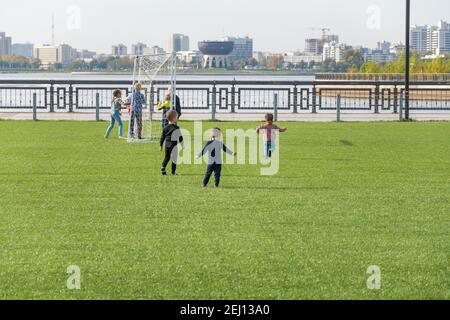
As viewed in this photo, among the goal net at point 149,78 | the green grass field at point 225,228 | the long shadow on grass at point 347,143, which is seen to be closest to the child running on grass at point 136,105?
the goal net at point 149,78

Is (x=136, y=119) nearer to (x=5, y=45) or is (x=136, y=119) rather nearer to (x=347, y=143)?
(x=347, y=143)

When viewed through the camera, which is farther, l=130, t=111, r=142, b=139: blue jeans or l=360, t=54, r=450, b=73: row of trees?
l=360, t=54, r=450, b=73: row of trees

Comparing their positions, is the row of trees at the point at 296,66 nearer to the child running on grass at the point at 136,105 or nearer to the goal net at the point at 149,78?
the goal net at the point at 149,78

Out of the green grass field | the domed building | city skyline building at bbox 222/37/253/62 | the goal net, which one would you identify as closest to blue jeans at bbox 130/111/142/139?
the goal net

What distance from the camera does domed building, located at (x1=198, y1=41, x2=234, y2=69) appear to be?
109m

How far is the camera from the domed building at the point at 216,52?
356 feet

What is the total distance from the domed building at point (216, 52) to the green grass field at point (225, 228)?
8657 centimetres

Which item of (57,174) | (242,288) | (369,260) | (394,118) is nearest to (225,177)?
(57,174)

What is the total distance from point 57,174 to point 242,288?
954cm

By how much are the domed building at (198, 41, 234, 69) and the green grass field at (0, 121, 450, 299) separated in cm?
8657

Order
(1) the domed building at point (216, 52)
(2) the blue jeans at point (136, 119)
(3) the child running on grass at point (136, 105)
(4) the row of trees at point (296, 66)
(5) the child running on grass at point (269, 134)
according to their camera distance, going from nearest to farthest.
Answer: (5) the child running on grass at point (269, 134) → (3) the child running on grass at point (136, 105) → (2) the blue jeans at point (136, 119) → (4) the row of trees at point (296, 66) → (1) the domed building at point (216, 52)

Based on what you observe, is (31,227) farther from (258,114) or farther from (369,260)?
(258,114)

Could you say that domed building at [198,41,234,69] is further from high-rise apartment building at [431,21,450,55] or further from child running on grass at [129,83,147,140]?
child running on grass at [129,83,147,140]

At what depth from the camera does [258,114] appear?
41.3 metres
